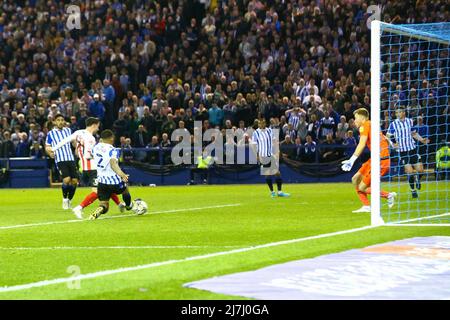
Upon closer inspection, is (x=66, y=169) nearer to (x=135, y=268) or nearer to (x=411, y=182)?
(x=411, y=182)

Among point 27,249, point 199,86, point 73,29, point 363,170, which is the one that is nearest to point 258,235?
point 27,249

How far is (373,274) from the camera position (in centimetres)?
946

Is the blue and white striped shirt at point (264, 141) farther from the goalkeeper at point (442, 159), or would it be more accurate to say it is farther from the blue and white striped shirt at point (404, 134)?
the goalkeeper at point (442, 159)

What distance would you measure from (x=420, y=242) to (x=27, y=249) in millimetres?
A: 4678

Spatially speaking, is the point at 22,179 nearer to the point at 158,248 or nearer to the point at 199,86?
the point at 199,86

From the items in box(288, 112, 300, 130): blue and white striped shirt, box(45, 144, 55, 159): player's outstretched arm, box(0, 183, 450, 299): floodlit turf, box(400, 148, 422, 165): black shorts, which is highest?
box(288, 112, 300, 130): blue and white striped shirt

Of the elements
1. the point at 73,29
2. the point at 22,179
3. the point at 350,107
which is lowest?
the point at 22,179

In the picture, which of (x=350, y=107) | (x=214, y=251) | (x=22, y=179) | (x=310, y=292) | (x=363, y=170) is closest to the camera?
(x=310, y=292)

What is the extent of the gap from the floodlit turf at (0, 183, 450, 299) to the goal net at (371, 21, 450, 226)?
98 centimetres

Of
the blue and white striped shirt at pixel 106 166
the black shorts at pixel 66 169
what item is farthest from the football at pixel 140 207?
the black shorts at pixel 66 169

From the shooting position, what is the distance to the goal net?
1534 cm

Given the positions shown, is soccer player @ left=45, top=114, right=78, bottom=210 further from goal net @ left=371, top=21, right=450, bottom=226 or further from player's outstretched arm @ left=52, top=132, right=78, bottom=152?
goal net @ left=371, top=21, right=450, bottom=226

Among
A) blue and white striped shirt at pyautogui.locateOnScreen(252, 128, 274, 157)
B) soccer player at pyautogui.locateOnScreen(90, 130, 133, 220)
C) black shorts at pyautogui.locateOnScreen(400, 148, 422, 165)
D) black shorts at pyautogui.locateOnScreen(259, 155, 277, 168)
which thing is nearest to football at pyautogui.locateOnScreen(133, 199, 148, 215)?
soccer player at pyautogui.locateOnScreen(90, 130, 133, 220)

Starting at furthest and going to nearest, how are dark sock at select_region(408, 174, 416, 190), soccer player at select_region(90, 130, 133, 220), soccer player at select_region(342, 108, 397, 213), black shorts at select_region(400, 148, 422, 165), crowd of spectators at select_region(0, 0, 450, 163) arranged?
crowd of spectators at select_region(0, 0, 450, 163), black shorts at select_region(400, 148, 422, 165), dark sock at select_region(408, 174, 416, 190), soccer player at select_region(342, 108, 397, 213), soccer player at select_region(90, 130, 133, 220)
